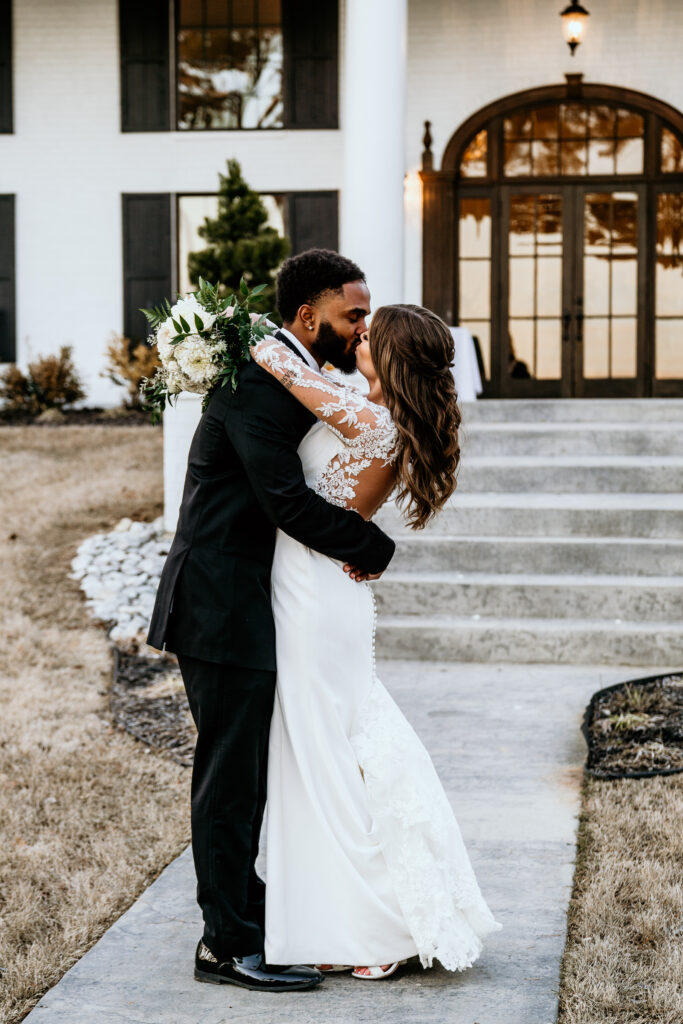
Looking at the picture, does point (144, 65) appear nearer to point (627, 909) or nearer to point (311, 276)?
point (311, 276)

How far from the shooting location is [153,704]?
591 cm

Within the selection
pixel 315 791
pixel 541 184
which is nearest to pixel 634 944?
pixel 315 791

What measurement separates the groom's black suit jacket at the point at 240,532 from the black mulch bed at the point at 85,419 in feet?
30.3

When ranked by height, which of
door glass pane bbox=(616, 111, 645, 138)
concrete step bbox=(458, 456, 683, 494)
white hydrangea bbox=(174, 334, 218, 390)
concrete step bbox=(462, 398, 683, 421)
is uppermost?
door glass pane bbox=(616, 111, 645, 138)

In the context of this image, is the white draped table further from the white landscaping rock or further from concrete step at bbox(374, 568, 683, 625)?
concrete step at bbox(374, 568, 683, 625)

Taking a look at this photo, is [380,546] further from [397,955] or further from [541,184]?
[541,184]

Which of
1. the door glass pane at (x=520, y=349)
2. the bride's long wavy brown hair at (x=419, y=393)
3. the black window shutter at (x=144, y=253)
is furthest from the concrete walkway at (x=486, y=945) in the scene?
the black window shutter at (x=144, y=253)

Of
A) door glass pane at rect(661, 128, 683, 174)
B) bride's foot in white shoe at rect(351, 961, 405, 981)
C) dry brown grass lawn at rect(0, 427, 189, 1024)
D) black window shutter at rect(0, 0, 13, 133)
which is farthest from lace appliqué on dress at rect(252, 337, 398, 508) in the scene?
black window shutter at rect(0, 0, 13, 133)

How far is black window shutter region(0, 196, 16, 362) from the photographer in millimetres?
14219

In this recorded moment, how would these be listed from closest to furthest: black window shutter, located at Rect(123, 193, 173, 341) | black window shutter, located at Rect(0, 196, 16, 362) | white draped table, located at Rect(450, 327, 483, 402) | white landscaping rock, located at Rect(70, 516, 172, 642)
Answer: white landscaping rock, located at Rect(70, 516, 172, 642), white draped table, located at Rect(450, 327, 483, 402), black window shutter, located at Rect(123, 193, 173, 341), black window shutter, located at Rect(0, 196, 16, 362)

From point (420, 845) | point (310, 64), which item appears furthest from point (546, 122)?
point (420, 845)

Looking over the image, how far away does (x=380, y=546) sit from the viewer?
9.95 feet

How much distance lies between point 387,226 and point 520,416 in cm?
195

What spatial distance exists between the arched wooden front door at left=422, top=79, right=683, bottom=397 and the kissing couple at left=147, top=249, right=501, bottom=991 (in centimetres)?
1031
